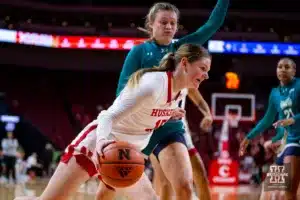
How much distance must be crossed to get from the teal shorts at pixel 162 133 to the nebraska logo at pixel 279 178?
1.75 m

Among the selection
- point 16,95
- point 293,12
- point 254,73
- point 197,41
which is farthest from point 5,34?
point 197,41

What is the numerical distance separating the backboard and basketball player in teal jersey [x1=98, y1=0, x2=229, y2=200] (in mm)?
14559

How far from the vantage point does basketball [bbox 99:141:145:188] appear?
315 cm

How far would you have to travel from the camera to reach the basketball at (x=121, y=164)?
3152mm

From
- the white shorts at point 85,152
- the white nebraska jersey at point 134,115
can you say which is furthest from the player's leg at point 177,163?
the white shorts at point 85,152

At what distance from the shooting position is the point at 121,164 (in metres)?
3.18

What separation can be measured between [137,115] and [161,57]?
102 cm

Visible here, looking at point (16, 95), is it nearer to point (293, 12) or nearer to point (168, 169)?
point (293, 12)

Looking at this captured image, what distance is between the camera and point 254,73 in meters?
22.6

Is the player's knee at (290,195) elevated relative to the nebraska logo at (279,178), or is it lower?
lower

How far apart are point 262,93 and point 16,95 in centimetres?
1015


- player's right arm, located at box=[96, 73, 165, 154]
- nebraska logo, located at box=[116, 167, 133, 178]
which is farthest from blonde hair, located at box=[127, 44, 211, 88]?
nebraska logo, located at box=[116, 167, 133, 178]

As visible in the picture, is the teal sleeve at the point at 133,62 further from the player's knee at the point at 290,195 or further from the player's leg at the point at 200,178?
the player's knee at the point at 290,195

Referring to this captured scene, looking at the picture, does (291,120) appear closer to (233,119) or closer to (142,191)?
(142,191)
